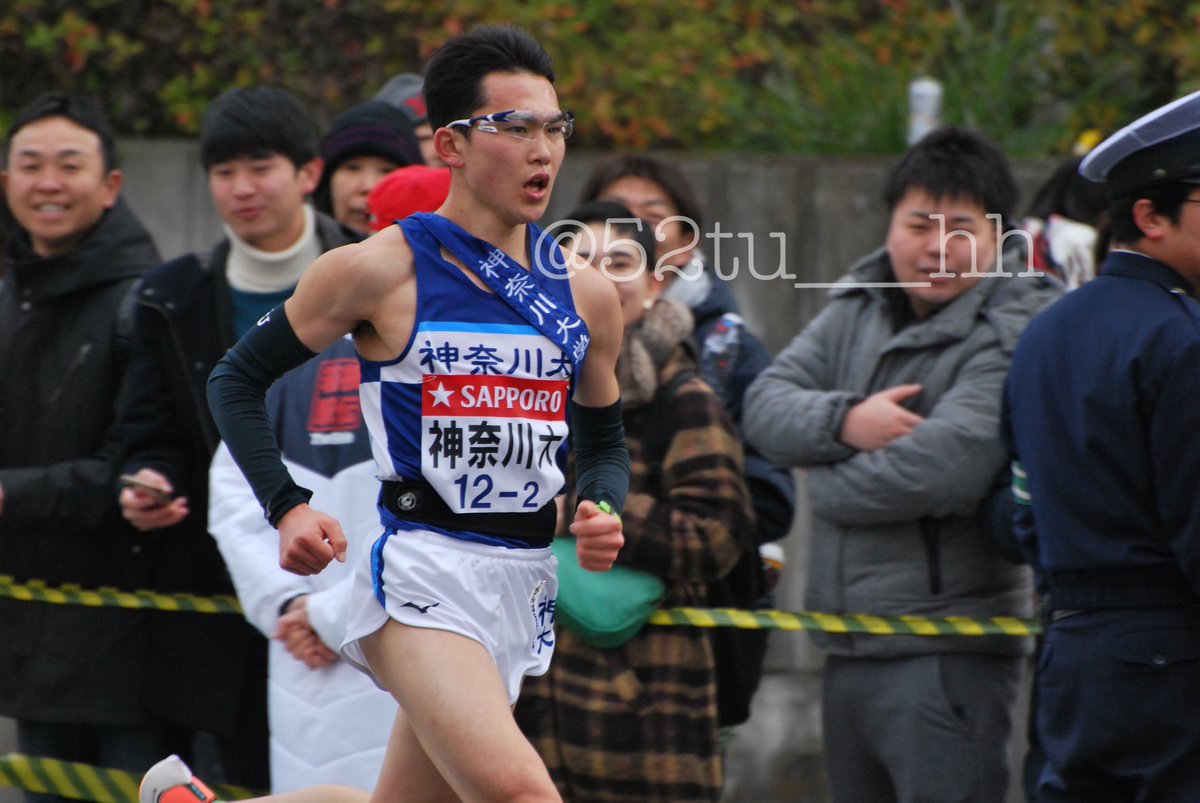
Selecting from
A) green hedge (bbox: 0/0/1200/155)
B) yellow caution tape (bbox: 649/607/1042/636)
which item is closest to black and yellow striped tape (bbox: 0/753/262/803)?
yellow caution tape (bbox: 649/607/1042/636)

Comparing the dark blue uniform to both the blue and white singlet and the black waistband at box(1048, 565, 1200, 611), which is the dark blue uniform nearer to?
the black waistband at box(1048, 565, 1200, 611)

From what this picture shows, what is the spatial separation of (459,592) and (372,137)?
2612mm

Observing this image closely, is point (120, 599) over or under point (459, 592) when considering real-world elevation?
under

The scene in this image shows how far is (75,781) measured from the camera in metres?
5.05

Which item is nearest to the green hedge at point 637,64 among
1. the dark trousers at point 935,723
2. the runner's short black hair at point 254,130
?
the runner's short black hair at point 254,130

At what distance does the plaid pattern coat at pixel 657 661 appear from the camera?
453 centimetres

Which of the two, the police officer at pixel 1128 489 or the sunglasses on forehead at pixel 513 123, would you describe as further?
the police officer at pixel 1128 489

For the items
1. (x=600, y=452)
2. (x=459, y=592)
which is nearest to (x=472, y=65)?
(x=600, y=452)

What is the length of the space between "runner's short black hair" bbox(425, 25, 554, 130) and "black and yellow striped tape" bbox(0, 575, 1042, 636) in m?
1.71

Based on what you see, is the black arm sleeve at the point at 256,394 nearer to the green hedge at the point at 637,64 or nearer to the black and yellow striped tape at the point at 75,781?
the black and yellow striped tape at the point at 75,781

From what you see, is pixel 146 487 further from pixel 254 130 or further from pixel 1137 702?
pixel 1137 702

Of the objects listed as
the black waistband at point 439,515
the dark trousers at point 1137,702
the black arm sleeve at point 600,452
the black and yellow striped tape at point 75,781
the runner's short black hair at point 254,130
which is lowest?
the black and yellow striped tape at point 75,781

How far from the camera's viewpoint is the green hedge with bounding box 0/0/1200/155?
7812 mm

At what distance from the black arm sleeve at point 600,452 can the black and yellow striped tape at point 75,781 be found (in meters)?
1.81
